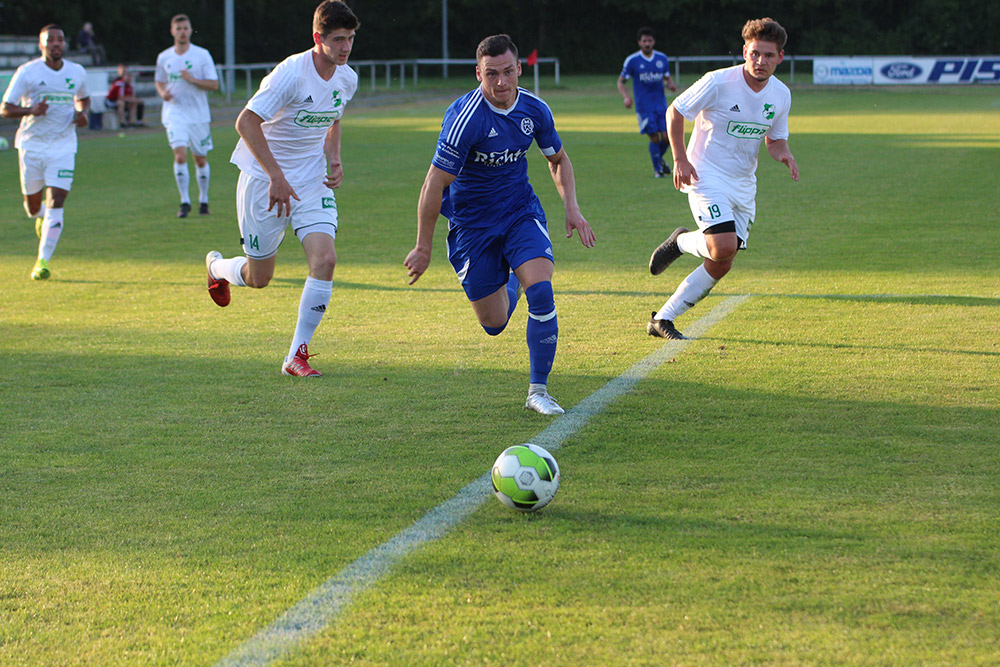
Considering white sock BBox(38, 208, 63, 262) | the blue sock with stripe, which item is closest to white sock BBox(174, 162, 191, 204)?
white sock BBox(38, 208, 63, 262)

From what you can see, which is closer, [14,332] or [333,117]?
[333,117]

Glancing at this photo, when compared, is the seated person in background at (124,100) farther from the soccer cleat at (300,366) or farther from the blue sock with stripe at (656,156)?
the soccer cleat at (300,366)

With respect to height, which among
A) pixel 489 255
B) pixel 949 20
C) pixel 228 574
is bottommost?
pixel 228 574

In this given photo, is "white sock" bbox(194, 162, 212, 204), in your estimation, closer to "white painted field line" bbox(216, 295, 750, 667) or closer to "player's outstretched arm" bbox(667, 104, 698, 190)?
"player's outstretched arm" bbox(667, 104, 698, 190)

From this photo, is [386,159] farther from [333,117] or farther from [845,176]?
[333,117]

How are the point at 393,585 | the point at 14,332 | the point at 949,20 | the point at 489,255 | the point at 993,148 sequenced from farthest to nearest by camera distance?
the point at 949,20, the point at 993,148, the point at 14,332, the point at 489,255, the point at 393,585

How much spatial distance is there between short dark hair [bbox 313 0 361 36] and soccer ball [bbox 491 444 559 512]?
10.2 ft

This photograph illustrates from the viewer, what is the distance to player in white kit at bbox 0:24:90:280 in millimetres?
9859

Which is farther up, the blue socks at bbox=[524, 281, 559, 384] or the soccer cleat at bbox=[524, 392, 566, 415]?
the blue socks at bbox=[524, 281, 559, 384]

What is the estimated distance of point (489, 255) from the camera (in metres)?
5.82

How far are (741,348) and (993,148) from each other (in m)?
15.1

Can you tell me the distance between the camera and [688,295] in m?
7.03

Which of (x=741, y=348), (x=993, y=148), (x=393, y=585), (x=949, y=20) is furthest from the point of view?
(x=949, y=20)

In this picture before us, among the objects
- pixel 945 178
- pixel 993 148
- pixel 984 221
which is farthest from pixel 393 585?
pixel 993 148
